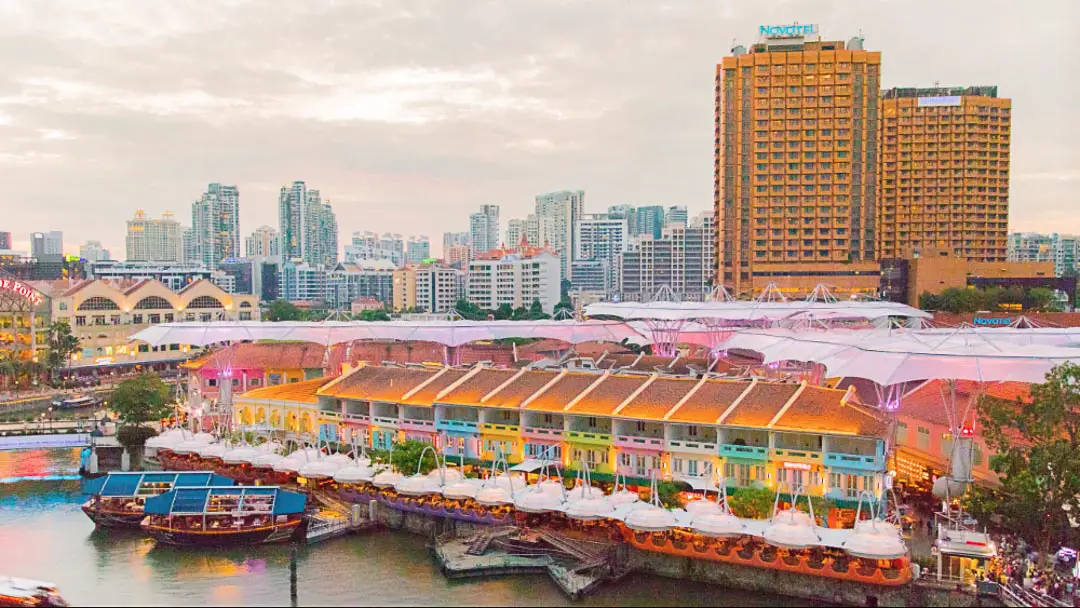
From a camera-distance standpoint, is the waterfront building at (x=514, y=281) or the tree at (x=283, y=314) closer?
the tree at (x=283, y=314)

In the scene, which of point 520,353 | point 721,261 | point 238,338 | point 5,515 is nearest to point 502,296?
point 721,261

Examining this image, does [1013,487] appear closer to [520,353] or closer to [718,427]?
[718,427]

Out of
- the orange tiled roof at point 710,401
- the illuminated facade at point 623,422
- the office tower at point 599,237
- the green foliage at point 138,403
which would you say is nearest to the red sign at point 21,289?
the green foliage at point 138,403

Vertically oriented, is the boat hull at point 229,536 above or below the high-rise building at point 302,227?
below

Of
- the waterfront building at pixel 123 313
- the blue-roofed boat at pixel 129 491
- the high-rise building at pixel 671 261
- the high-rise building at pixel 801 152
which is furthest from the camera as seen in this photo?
the high-rise building at pixel 671 261

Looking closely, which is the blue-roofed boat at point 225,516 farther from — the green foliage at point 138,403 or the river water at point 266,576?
the green foliage at point 138,403

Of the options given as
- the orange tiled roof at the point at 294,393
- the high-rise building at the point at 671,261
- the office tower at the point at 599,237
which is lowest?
the orange tiled roof at the point at 294,393

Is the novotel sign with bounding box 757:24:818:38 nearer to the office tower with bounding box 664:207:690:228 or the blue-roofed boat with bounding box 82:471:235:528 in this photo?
the blue-roofed boat with bounding box 82:471:235:528

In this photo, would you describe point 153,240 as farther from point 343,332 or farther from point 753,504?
point 753,504
